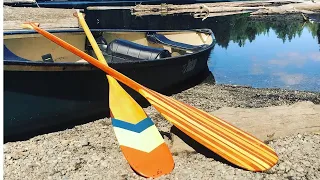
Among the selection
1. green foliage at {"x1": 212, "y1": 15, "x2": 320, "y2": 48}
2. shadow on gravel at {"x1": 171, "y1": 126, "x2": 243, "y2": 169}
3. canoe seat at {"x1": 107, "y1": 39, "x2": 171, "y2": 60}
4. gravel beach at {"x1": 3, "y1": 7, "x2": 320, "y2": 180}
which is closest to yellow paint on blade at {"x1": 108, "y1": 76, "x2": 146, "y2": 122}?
gravel beach at {"x1": 3, "y1": 7, "x2": 320, "y2": 180}

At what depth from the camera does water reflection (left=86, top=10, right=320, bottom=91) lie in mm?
14477

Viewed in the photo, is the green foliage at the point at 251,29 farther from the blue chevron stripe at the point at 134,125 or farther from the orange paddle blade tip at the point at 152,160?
the orange paddle blade tip at the point at 152,160

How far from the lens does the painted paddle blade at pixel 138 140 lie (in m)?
6.32

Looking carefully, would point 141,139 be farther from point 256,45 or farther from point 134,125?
point 256,45

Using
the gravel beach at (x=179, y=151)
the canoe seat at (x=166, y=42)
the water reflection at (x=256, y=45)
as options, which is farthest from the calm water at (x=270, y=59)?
the gravel beach at (x=179, y=151)

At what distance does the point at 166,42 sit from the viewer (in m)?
13.0

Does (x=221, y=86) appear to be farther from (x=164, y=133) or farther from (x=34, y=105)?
(x=34, y=105)

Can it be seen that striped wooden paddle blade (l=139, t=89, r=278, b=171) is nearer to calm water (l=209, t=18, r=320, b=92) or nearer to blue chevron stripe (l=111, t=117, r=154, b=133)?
blue chevron stripe (l=111, t=117, r=154, b=133)

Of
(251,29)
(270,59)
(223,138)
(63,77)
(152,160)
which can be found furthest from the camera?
(251,29)

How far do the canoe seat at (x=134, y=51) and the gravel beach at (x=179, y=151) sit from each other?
86.3 inches

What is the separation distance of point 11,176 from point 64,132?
6.45 ft

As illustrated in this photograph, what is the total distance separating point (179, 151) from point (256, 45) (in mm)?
16016

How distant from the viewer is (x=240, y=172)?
6352 millimetres

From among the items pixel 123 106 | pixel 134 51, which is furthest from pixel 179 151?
pixel 134 51
